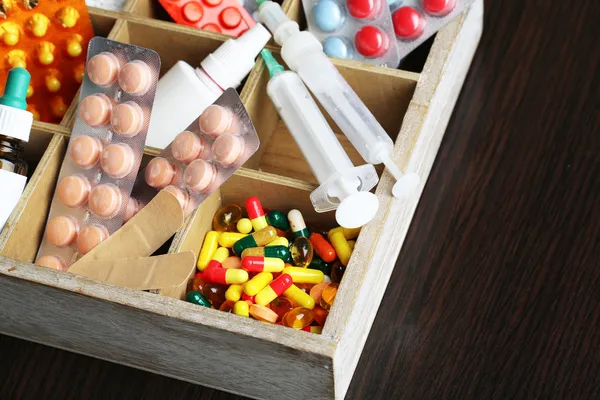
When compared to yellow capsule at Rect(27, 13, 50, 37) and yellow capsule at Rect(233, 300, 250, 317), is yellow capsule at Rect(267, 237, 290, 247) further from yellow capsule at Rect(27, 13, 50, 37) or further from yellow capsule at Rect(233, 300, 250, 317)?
yellow capsule at Rect(27, 13, 50, 37)

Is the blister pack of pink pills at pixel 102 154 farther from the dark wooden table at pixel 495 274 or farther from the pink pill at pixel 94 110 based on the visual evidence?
the dark wooden table at pixel 495 274

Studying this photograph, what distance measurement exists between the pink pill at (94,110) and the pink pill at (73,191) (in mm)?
71

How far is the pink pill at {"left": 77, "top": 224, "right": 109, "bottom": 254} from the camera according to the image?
38.6 inches

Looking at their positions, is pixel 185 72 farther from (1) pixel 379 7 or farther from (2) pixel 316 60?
(1) pixel 379 7

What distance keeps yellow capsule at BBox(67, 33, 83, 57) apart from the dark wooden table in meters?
0.39

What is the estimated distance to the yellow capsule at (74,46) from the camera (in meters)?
1.12

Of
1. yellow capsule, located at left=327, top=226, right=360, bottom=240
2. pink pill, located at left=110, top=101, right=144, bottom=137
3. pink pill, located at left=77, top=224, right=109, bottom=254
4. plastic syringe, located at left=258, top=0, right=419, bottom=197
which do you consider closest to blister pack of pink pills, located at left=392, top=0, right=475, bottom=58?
plastic syringe, located at left=258, top=0, right=419, bottom=197

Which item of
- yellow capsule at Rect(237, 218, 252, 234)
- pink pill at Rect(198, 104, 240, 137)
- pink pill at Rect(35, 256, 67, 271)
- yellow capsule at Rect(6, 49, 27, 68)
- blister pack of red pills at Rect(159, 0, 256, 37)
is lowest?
pink pill at Rect(35, 256, 67, 271)

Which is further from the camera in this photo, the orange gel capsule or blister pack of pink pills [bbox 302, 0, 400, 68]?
blister pack of pink pills [bbox 302, 0, 400, 68]

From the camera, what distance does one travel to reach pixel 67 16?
110 centimetres

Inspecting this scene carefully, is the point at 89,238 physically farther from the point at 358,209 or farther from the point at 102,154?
the point at 358,209

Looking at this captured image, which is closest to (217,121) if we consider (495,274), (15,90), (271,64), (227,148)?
(227,148)

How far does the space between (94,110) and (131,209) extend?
128 mm

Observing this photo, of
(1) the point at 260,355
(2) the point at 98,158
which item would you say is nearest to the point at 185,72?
(2) the point at 98,158
